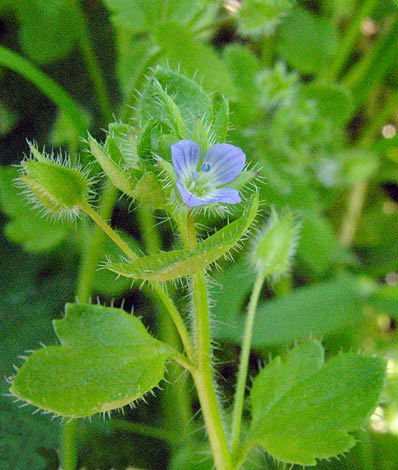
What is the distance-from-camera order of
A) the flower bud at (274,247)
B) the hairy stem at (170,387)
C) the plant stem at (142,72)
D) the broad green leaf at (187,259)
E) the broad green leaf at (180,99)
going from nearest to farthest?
1. the broad green leaf at (187,259)
2. the broad green leaf at (180,99)
3. the flower bud at (274,247)
4. the plant stem at (142,72)
5. the hairy stem at (170,387)

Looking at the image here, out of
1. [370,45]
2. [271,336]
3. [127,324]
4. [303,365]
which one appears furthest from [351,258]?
[127,324]

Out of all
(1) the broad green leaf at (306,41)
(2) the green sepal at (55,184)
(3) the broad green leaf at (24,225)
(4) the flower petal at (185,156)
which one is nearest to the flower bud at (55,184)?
(2) the green sepal at (55,184)

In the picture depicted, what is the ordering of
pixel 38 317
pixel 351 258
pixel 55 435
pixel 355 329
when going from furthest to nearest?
pixel 351 258, pixel 355 329, pixel 38 317, pixel 55 435

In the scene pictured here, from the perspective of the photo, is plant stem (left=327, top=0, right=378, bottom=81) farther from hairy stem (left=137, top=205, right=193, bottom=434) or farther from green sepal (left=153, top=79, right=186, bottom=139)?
green sepal (left=153, top=79, right=186, bottom=139)

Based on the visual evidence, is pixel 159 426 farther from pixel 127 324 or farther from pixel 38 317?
pixel 127 324

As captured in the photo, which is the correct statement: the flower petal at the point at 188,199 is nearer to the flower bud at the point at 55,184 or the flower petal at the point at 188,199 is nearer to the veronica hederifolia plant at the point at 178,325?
the veronica hederifolia plant at the point at 178,325

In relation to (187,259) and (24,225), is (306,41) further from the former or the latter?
(187,259)

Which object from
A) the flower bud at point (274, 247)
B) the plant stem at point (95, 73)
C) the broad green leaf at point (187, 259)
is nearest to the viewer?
the broad green leaf at point (187, 259)
